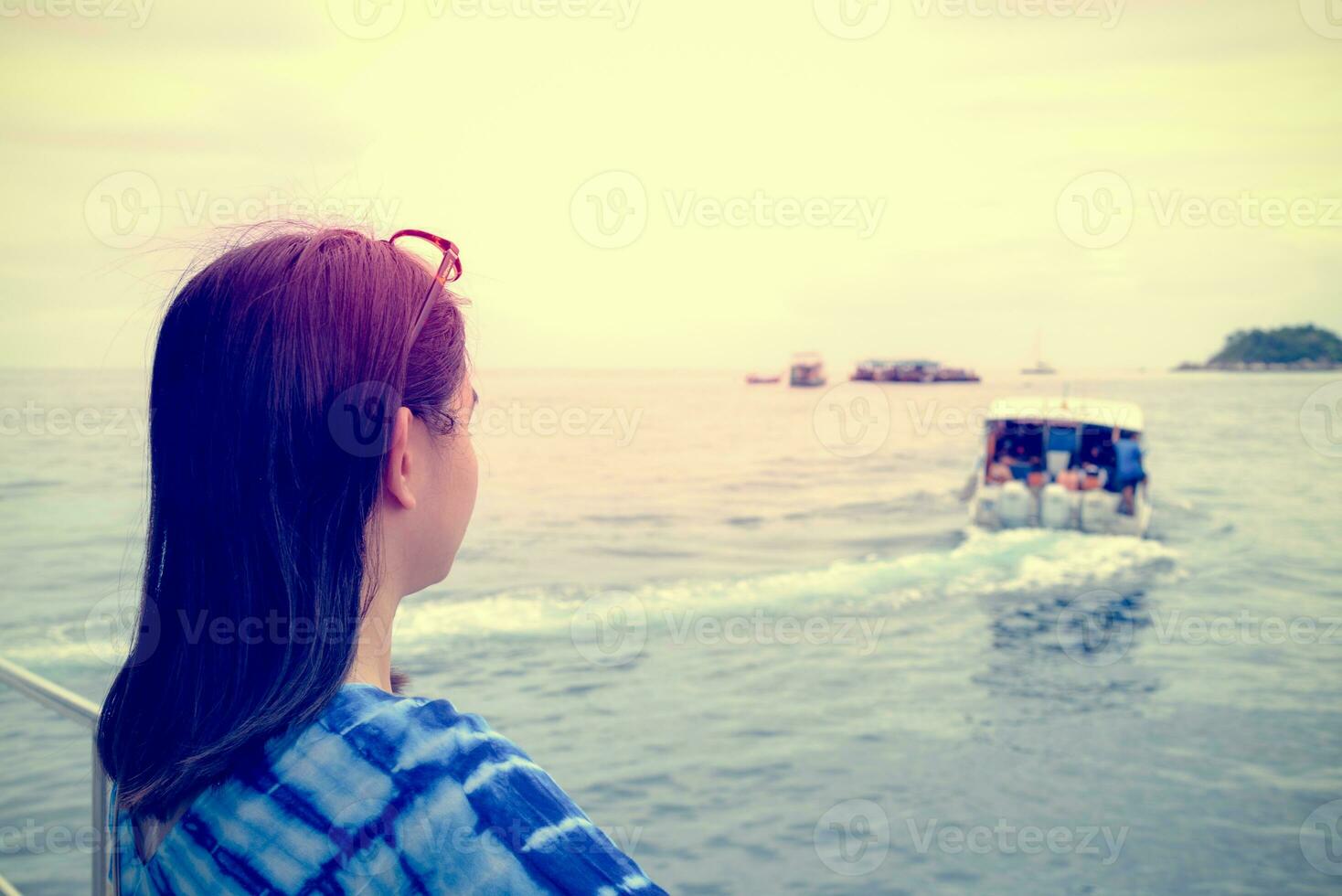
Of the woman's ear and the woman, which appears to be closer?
the woman

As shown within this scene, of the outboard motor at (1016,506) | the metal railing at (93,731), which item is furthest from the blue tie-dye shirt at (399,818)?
the outboard motor at (1016,506)

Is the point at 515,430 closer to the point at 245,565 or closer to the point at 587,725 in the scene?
the point at 587,725

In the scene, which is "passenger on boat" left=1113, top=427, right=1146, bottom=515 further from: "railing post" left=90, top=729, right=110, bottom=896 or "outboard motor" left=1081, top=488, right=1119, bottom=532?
"railing post" left=90, top=729, right=110, bottom=896

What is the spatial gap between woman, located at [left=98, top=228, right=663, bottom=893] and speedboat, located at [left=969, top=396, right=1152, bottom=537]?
66.2 feet

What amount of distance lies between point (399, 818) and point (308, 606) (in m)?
0.21

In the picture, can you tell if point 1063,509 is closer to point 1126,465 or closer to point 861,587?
point 1126,465

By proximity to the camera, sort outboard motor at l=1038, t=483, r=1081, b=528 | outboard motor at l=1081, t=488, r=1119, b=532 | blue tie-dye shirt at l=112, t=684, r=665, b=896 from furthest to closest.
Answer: outboard motor at l=1081, t=488, r=1119, b=532 → outboard motor at l=1038, t=483, r=1081, b=528 → blue tie-dye shirt at l=112, t=684, r=665, b=896

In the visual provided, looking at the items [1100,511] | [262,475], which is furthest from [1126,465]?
[262,475]

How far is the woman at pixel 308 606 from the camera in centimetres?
64

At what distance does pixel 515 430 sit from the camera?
212ft

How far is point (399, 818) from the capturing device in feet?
2.06

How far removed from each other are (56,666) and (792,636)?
10378 mm

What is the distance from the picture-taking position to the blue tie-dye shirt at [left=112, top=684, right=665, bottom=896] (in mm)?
625

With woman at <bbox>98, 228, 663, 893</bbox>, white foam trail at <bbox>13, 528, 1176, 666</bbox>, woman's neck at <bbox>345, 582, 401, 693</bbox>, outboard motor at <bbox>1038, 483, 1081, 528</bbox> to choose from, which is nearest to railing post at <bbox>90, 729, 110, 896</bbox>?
woman at <bbox>98, 228, 663, 893</bbox>
